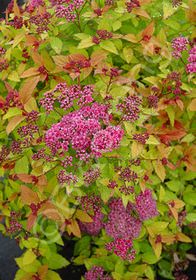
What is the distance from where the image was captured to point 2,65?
136cm

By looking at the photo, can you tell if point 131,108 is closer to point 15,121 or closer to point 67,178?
point 67,178

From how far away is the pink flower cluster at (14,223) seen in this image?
1481mm

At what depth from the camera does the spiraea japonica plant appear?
1080mm

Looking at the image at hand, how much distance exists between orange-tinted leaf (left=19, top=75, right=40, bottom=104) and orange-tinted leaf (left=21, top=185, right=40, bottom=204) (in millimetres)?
443

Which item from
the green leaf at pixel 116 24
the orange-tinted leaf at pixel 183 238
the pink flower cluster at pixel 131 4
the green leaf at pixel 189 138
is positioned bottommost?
the orange-tinted leaf at pixel 183 238

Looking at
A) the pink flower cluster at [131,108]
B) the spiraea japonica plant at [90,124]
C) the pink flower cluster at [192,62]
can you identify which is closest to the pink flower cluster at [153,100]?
the spiraea japonica plant at [90,124]

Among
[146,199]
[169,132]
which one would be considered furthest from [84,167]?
[169,132]

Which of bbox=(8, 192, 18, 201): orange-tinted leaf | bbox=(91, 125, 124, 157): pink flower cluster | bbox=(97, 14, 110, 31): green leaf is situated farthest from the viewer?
bbox=(8, 192, 18, 201): orange-tinted leaf

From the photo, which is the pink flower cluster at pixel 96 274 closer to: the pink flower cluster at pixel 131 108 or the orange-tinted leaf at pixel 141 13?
the pink flower cluster at pixel 131 108

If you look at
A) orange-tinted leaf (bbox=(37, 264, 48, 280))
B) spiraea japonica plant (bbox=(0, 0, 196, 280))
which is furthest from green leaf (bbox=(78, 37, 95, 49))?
orange-tinted leaf (bbox=(37, 264, 48, 280))

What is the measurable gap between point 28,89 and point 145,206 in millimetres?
1012

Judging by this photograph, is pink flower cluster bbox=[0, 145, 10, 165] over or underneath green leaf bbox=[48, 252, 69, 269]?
over

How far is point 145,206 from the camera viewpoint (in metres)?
1.45

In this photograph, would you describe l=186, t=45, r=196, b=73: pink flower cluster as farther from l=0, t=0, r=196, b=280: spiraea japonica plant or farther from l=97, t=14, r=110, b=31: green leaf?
l=97, t=14, r=110, b=31: green leaf
